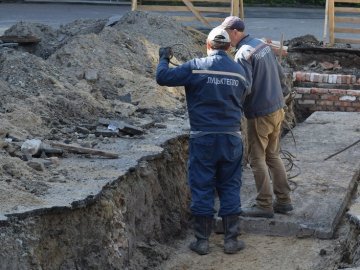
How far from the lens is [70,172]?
7.67 m

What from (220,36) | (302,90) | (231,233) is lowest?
(302,90)

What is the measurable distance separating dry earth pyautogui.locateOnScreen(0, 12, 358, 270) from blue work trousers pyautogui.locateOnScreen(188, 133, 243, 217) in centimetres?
48

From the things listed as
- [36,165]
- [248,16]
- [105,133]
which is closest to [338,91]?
[105,133]

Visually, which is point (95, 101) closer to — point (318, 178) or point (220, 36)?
point (318, 178)

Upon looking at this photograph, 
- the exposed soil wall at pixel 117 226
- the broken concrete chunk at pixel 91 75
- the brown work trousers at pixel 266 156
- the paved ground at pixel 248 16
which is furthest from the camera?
the paved ground at pixel 248 16

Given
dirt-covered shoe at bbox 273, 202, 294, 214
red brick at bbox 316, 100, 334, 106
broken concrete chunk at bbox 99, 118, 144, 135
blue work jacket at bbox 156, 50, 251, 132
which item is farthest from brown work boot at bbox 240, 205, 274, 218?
red brick at bbox 316, 100, 334, 106

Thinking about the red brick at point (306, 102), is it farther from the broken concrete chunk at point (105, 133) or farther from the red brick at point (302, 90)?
the broken concrete chunk at point (105, 133)

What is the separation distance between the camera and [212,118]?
25.3 ft

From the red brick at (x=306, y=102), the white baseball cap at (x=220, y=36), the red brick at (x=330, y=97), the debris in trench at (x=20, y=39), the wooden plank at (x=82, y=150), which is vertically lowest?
the red brick at (x=306, y=102)

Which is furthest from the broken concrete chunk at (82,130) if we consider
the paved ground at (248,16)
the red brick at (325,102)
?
the paved ground at (248,16)

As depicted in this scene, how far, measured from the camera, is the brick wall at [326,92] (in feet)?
46.1

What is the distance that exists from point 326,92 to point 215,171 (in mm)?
6537

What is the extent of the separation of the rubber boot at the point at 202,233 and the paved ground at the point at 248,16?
955cm

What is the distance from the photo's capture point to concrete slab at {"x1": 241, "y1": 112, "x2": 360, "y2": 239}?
8586 mm
